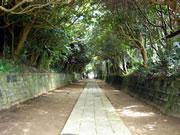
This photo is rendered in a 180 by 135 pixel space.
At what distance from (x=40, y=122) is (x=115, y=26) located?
13.9 metres

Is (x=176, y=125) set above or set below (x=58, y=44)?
below

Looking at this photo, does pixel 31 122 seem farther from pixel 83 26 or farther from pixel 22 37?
pixel 83 26

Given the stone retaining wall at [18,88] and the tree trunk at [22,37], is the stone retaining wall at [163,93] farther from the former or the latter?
the tree trunk at [22,37]

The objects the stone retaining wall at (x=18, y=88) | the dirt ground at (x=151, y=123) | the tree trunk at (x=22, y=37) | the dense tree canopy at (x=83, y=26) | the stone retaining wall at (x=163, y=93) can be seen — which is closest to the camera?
the dirt ground at (x=151, y=123)

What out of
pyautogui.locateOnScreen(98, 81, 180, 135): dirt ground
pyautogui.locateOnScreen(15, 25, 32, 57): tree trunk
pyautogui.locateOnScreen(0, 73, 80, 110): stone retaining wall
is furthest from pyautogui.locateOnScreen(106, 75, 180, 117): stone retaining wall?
pyautogui.locateOnScreen(15, 25, 32, 57): tree trunk

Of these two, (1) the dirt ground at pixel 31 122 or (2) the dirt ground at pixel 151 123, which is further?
(2) the dirt ground at pixel 151 123

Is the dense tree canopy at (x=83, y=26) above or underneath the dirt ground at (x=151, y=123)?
above

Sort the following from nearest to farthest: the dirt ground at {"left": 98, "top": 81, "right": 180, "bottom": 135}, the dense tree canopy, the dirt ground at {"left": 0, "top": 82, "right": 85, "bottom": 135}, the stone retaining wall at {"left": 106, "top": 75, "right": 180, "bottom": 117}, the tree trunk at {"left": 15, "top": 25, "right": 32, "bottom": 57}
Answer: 1. the dirt ground at {"left": 0, "top": 82, "right": 85, "bottom": 135}
2. the dirt ground at {"left": 98, "top": 81, "right": 180, "bottom": 135}
3. the stone retaining wall at {"left": 106, "top": 75, "right": 180, "bottom": 117}
4. the dense tree canopy
5. the tree trunk at {"left": 15, "top": 25, "right": 32, "bottom": 57}

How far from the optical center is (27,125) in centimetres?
856

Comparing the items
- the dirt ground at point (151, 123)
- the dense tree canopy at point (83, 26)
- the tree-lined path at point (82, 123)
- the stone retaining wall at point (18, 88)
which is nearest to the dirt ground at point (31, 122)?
the tree-lined path at point (82, 123)

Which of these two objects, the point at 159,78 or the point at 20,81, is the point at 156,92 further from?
the point at 20,81

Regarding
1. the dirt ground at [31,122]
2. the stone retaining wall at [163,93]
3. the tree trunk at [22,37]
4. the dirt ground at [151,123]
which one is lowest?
the dirt ground at [151,123]

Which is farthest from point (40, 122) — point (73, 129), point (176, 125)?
point (176, 125)

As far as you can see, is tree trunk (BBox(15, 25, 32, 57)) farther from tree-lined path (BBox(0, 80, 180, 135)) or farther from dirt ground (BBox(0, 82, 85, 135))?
tree-lined path (BBox(0, 80, 180, 135))
